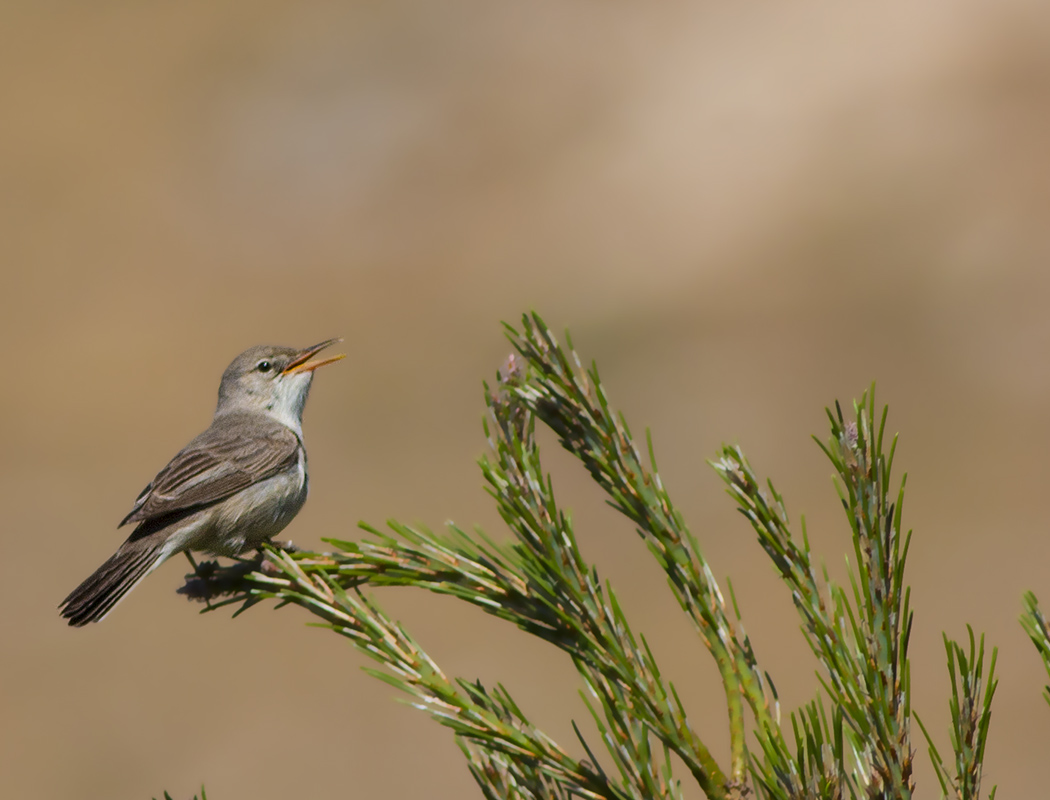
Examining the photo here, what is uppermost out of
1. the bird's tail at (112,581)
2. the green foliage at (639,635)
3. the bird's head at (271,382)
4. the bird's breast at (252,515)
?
the bird's head at (271,382)

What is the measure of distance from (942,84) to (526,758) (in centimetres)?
3773

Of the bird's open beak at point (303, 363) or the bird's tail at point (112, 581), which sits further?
the bird's open beak at point (303, 363)

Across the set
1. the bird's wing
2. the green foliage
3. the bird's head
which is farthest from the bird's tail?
the bird's head

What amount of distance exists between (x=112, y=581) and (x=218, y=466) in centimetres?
156

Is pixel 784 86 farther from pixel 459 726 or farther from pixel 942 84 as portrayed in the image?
pixel 459 726

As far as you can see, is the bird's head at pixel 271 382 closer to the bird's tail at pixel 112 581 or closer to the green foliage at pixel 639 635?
the bird's tail at pixel 112 581

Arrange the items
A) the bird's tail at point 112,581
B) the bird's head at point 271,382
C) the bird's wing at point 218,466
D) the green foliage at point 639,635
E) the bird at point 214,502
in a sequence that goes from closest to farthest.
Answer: the green foliage at point 639,635 → the bird's tail at point 112,581 → the bird at point 214,502 → the bird's wing at point 218,466 → the bird's head at point 271,382

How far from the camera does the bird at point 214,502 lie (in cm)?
526

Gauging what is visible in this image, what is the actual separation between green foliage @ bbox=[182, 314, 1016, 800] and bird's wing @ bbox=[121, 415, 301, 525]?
328cm

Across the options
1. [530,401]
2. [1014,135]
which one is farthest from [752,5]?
[530,401]

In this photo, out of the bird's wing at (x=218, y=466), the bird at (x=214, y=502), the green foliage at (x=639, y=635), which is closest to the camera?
the green foliage at (x=639, y=635)

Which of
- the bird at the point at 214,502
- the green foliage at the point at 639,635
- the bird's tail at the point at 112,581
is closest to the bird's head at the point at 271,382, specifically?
the bird at the point at 214,502

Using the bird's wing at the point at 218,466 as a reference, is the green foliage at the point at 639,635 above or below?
below

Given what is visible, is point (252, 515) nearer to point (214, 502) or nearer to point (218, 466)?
point (214, 502)
